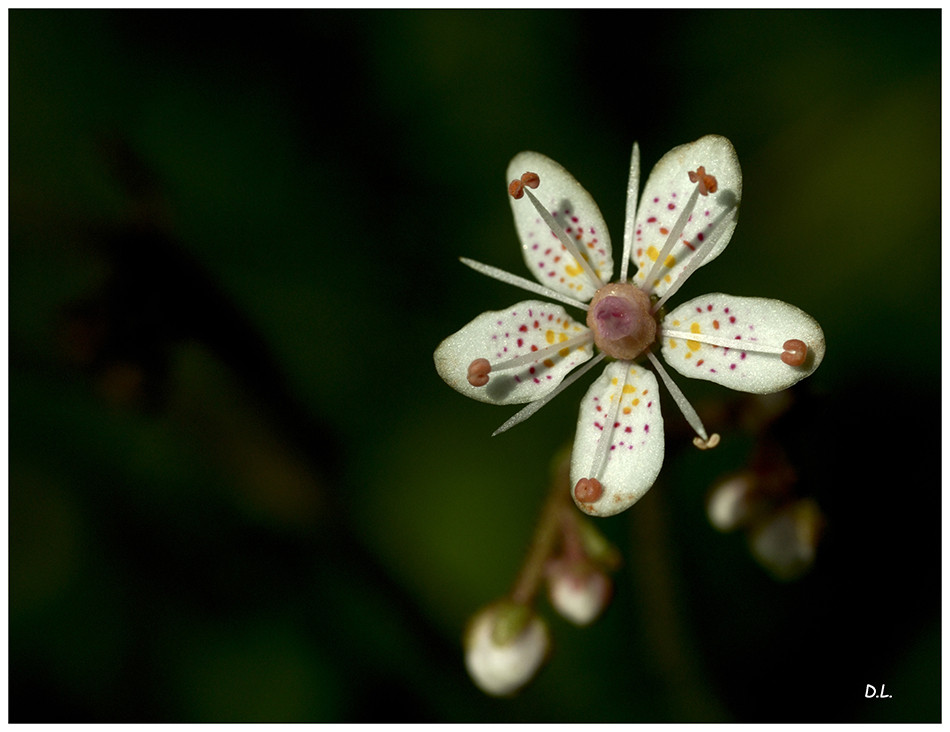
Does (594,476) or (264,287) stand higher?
(264,287)

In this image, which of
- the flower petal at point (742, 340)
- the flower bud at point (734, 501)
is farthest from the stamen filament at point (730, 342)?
the flower bud at point (734, 501)

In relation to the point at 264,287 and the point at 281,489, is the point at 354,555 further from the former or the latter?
the point at 264,287

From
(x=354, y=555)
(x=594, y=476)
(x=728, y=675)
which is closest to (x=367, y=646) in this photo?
(x=354, y=555)

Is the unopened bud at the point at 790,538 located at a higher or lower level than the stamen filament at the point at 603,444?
lower

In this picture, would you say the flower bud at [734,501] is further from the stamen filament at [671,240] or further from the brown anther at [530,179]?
the brown anther at [530,179]

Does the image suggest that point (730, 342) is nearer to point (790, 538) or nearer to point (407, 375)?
point (790, 538)

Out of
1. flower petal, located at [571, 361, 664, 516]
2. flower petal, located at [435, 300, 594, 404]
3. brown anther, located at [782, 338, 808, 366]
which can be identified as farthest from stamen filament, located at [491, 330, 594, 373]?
brown anther, located at [782, 338, 808, 366]
